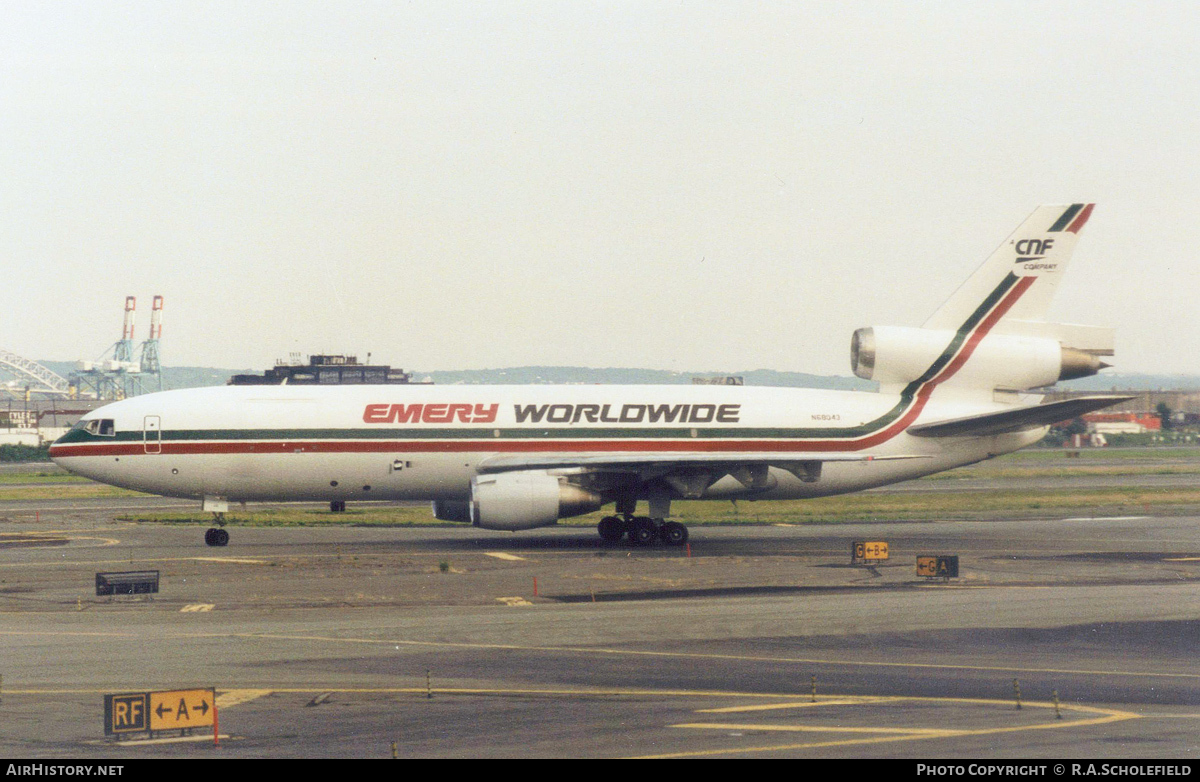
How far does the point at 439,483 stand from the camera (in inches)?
1554

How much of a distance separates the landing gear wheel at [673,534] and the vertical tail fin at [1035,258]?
14.2 m

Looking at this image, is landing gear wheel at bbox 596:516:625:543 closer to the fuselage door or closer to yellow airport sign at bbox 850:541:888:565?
yellow airport sign at bbox 850:541:888:565

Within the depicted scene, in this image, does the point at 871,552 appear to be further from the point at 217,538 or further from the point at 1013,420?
the point at 217,538

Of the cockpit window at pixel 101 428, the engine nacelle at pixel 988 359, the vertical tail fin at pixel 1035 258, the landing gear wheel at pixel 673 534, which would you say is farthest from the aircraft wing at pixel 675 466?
the cockpit window at pixel 101 428

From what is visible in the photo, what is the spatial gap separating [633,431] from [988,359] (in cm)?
1406

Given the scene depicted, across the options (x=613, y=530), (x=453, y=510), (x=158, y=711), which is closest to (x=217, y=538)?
(x=453, y=510)

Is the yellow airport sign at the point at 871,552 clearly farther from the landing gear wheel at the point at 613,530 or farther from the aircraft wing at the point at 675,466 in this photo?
the landing gear wheel at the point at 613,530

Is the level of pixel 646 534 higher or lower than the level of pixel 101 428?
lower

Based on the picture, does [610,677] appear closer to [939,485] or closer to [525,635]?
[525,635]

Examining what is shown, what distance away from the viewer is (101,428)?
129 feet

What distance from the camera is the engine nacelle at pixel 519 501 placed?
3619 cm

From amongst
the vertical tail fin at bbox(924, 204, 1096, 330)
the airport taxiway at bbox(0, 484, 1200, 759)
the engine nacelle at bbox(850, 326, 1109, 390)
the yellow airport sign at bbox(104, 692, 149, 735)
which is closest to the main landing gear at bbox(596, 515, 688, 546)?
the airport taxiway at bbox(0, 484, 1200, 759)

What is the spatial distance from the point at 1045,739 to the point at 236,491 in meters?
31.5
